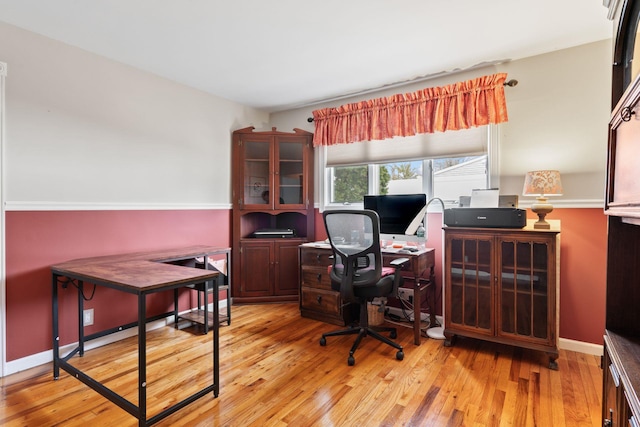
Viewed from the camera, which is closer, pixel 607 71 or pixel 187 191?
pixel 607 71

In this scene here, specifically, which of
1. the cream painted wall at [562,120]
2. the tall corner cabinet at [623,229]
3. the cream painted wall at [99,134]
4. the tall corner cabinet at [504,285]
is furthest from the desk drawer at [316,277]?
the tall corner cabinet at [623,229]

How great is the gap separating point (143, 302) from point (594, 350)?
307 cm

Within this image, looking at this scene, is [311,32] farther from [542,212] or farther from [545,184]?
[542,212]

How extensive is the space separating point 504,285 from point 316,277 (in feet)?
5.24

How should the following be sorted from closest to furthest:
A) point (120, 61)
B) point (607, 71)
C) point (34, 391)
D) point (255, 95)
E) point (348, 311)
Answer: point (34, 391)
point (607, 71)
point (120, 61)
point (348, 311)
point (255, 95)

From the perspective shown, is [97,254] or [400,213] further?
[400,213]

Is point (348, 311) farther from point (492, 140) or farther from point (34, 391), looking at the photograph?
point (34, 391)

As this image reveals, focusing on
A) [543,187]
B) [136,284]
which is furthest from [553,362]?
[136,284]

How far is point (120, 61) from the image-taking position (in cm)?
274

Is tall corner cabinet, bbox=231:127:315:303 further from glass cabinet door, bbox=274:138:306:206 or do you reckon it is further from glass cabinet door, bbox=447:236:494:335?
glass cabinet door, bbox=447:236:494:335

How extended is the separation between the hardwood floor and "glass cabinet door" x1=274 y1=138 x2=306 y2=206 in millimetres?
1585

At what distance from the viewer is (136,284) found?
1648 millimetres

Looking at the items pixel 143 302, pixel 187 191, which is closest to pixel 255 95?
pixel 187 191

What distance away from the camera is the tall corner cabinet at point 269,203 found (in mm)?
3670
